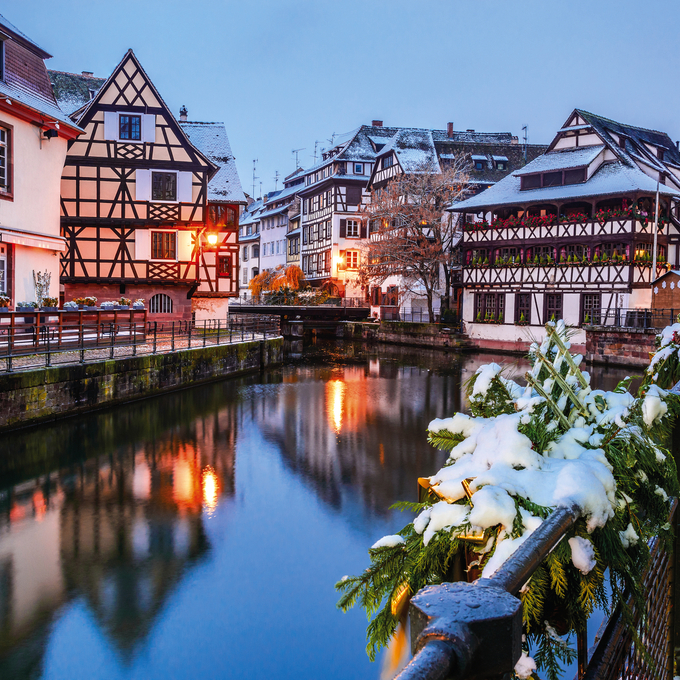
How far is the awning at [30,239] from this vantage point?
19991 millimetres

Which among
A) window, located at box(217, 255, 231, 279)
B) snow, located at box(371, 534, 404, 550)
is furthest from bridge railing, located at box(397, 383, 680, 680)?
window, located at box(217, 255, 231, 279)

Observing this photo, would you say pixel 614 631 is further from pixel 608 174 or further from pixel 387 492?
pixel 608 174

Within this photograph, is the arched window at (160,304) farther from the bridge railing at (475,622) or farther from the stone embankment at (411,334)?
the bridge railing at (475,622)

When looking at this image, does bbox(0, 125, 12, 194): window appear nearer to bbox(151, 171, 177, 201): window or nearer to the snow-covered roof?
bbox(151, 171, 177, 201): window

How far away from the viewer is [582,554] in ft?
7.12

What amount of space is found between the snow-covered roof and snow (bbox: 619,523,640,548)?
38597 millimetres

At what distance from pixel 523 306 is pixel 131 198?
2235 centimetres

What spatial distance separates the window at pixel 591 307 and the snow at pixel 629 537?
35.2 meters

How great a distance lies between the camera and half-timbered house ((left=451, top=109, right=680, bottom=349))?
3512cm

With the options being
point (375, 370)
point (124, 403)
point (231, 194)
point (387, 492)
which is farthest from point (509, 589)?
point (231, 194)

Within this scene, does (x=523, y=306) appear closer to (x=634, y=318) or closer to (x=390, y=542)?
(x=634, y=318)

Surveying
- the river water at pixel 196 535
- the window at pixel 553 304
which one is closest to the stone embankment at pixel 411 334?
the window at pixel 553 304

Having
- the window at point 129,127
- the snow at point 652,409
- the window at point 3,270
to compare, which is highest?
the window at point 129,127

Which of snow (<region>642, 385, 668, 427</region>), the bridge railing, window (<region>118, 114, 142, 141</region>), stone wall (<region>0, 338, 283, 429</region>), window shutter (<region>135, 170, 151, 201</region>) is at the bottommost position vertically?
stone wall (<region>0, 338, 283, 429</region>)
